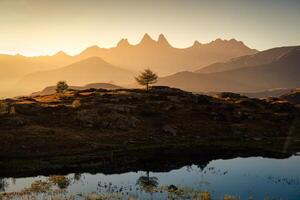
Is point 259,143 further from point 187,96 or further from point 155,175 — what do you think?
point 187,96

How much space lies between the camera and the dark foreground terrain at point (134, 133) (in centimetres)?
5803

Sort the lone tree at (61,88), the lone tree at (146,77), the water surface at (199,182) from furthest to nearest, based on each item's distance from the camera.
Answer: the lone tree at (61,88), the lone tree at (146,77), the water surface at (199,182)

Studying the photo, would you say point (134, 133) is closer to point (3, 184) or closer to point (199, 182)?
point (199, 182)

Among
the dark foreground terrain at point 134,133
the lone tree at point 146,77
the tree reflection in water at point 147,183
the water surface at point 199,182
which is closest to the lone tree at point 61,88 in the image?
the dark foreground terrain at point 134,133

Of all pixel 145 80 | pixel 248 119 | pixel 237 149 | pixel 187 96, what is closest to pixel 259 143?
pixel 237 149

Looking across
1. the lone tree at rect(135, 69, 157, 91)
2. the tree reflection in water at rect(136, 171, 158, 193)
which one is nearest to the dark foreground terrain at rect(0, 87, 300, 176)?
the tree reflection in water at rect(136, 171, 158, 193)

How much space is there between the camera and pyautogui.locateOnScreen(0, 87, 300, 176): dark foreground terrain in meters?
58.0

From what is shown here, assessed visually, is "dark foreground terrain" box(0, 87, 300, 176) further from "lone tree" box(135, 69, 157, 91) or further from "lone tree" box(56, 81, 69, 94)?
"lone tree" box(56, 81, 69, 94)

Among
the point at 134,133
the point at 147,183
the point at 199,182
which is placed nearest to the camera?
the point at 147,183

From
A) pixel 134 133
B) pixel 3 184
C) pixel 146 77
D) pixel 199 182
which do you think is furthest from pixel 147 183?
pixel 146 77

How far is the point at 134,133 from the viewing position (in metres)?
77.0

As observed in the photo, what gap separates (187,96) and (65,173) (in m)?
69.9

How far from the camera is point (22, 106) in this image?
3543 inches

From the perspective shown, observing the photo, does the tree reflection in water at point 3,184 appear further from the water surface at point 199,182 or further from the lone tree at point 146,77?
the lone tree at point 146,77
